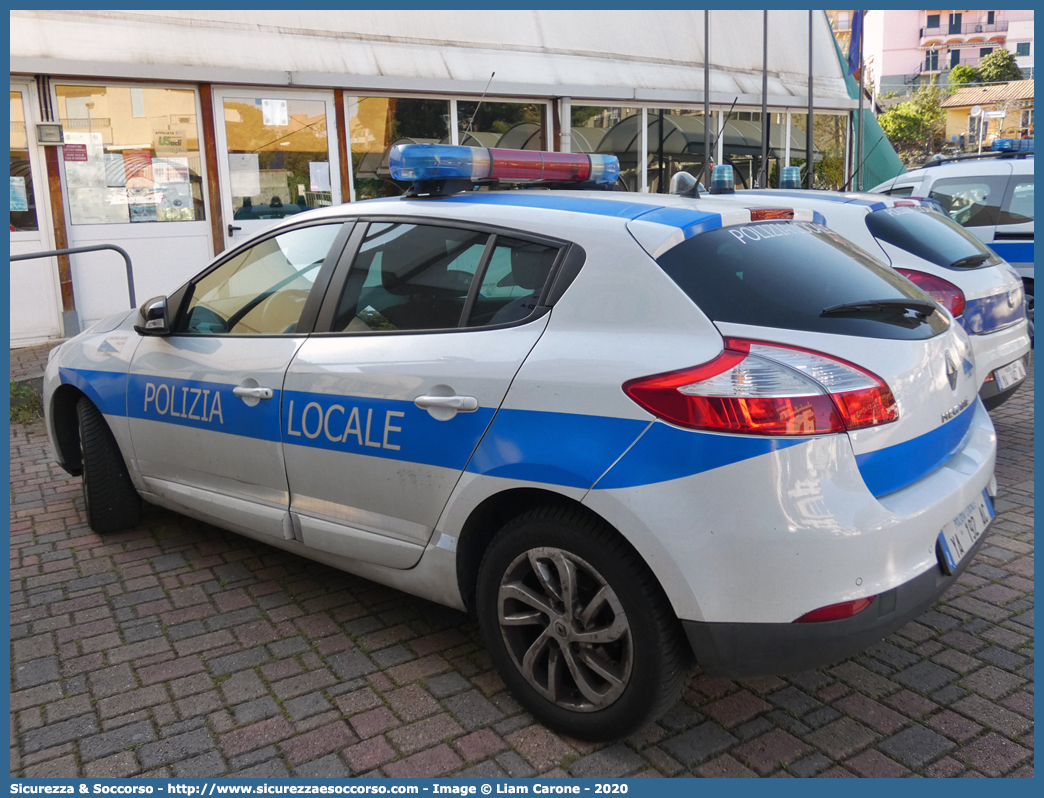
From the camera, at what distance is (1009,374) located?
547 centimetres

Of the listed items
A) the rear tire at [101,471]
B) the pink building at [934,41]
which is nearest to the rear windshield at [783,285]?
the rear tire at [101,471]

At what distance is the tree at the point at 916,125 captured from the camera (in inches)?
2928

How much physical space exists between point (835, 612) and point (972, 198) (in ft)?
24.9

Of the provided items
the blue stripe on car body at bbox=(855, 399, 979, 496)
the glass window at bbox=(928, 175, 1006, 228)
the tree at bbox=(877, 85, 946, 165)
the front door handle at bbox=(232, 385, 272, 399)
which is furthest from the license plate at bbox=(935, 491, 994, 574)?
the tree at bbox=(877, 85, 946, 165)

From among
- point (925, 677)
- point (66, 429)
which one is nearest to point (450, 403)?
point (925, 677)

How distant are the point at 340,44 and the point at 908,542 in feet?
33.0

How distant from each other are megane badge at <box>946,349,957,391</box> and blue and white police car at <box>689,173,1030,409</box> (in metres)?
2.59

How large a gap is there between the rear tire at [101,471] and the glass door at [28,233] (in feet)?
18.2

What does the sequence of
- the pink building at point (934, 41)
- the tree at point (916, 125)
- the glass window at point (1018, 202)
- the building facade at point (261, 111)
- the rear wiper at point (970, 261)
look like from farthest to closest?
the pink building at point (934, 41) → the tree at point (916, 125) → the building facade at point (261, 111) → the glass window at point (1018, 202) → the rear wiper at point (970, 261)

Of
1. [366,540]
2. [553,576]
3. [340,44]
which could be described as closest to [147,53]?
[340,44]

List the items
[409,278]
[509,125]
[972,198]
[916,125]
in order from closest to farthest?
[409,278], [972,198], [509,125], [916,125]

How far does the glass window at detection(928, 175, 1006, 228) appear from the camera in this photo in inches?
336

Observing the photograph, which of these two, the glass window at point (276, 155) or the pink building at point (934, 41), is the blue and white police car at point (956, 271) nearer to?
the glass window at point (276, 155)

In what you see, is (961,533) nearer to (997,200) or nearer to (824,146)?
(997,200)
